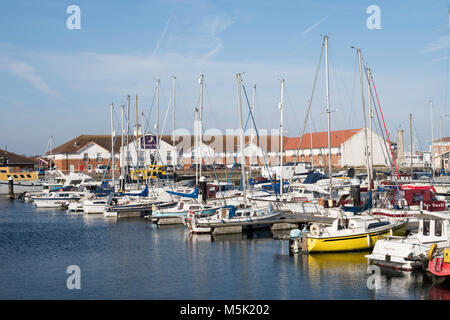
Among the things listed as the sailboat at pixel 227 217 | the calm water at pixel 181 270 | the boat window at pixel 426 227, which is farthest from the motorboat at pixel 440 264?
the sailboat at pixel 227 217

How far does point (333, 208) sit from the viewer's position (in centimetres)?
3231

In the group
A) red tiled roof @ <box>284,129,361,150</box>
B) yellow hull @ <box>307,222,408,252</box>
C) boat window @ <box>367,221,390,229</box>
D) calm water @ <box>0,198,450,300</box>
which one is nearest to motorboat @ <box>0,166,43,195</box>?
calm water @ <box>0,198,450,300</box>

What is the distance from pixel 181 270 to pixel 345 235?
8417mm

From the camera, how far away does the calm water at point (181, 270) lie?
67.4 feet

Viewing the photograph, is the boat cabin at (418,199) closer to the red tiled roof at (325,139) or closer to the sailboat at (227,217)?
the sailboat at (227,217)

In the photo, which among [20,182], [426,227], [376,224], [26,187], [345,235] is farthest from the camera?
[20,182]

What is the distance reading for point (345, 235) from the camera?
26.2m

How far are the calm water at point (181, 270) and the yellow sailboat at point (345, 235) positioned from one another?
0.50 meters

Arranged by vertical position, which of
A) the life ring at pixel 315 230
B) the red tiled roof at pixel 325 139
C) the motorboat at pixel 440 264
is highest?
the red tiled roof at pixel 325 139

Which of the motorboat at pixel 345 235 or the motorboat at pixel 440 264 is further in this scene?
the motorboat at pixel 345 235

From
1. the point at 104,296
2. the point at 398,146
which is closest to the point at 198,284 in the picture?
the point at 104,296

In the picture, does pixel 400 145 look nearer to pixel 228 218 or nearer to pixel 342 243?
pixel 228 218
